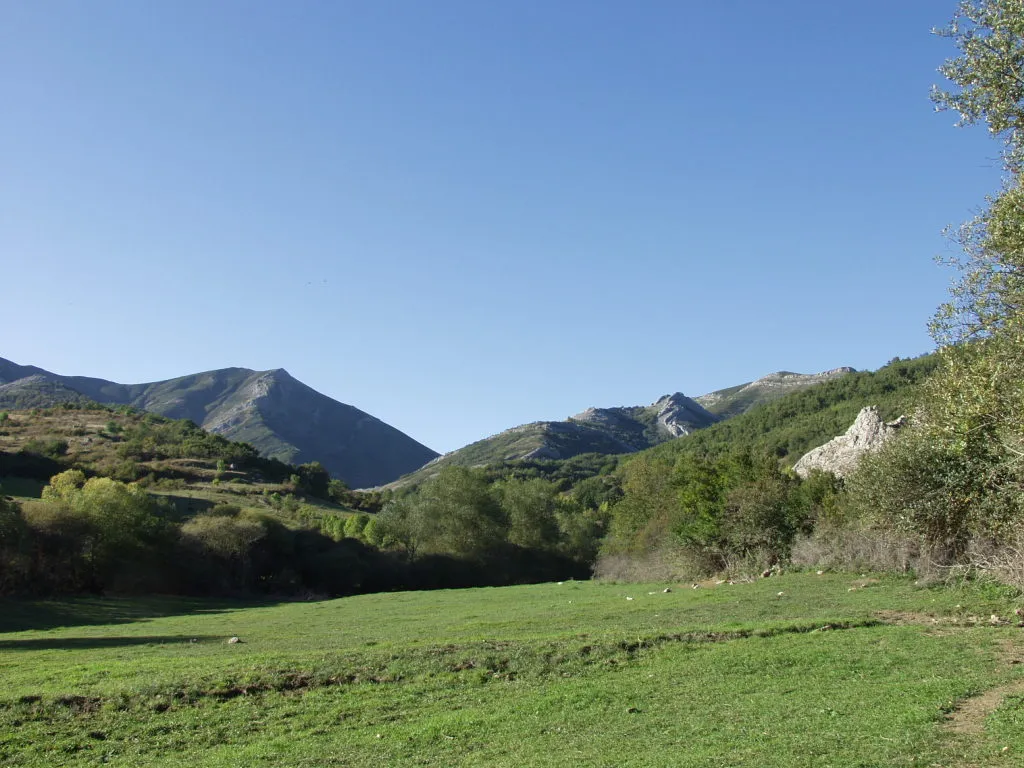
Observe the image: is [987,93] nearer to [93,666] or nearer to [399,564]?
[93,666]

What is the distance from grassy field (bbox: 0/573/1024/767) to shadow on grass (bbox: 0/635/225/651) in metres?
1.13

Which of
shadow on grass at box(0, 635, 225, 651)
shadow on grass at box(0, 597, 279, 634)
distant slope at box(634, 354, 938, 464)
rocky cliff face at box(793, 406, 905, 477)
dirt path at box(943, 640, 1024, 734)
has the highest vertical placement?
distant slope at box(634, 354, 938, 464)

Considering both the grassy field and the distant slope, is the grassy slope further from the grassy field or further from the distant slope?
the grassy field

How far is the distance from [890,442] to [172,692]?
104 feet

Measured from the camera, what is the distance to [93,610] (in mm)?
52969

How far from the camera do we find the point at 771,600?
1302 inches

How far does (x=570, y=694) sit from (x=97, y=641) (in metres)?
26.5

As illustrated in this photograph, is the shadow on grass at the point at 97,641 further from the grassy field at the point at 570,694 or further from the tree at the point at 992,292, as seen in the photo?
the tree at the point at 992,292

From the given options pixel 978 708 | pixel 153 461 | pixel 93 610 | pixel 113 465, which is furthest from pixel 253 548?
pixel 153 461

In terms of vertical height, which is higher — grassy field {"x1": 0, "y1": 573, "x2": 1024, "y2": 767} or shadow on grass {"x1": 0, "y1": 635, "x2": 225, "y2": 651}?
grassy field {"x1": 0, "y1": 573, "x2": 1024, "y2": 767}

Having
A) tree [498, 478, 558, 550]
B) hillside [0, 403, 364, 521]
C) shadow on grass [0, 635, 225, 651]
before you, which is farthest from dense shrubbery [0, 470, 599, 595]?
hillside [0, 403, 364, 521]

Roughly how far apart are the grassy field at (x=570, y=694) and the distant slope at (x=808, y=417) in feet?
267

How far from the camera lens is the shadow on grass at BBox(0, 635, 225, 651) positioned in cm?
3080

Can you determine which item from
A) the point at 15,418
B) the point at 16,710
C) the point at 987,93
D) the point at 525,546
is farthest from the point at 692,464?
the point at 15,418
